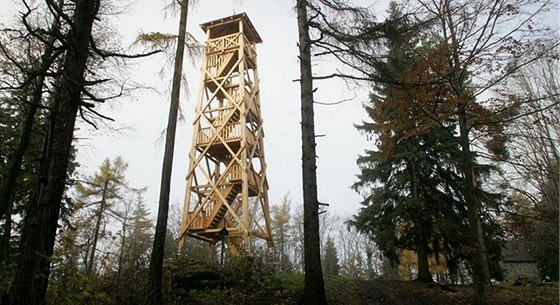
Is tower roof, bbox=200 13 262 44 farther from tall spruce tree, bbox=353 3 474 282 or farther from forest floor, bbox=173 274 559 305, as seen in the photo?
forest floor, bbox=173 274 559 305

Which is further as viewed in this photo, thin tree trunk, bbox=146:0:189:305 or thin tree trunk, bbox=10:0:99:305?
thin tree trunk, bbox=146:0:189:305

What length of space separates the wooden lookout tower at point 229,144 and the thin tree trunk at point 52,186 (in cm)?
876

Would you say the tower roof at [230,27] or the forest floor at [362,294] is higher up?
the tower roof at [230,27]

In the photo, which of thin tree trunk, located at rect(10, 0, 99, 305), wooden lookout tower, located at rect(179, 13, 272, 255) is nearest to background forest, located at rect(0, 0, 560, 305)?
thin tree trunk, located at rect(10, 0, 99, 305)

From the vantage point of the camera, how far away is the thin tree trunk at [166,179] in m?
6.16

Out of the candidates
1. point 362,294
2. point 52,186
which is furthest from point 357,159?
point 52,186

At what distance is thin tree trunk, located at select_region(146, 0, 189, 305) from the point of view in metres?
6.16

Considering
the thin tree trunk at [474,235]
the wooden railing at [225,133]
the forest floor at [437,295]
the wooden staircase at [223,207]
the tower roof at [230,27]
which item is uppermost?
the tower roof at [230,27]

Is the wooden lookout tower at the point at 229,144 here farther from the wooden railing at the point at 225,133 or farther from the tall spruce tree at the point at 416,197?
the tall spruce tree at the point at 416,197

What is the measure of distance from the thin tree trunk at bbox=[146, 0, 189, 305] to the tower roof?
7.11 metres

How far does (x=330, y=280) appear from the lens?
8703 mm

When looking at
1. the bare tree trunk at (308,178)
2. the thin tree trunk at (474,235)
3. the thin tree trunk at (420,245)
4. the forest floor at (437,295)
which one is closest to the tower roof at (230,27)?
the bare tree trunk at (308,178)

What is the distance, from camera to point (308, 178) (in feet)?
22.0

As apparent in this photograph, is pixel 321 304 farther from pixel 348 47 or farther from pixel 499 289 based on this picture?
pixel 499 289
